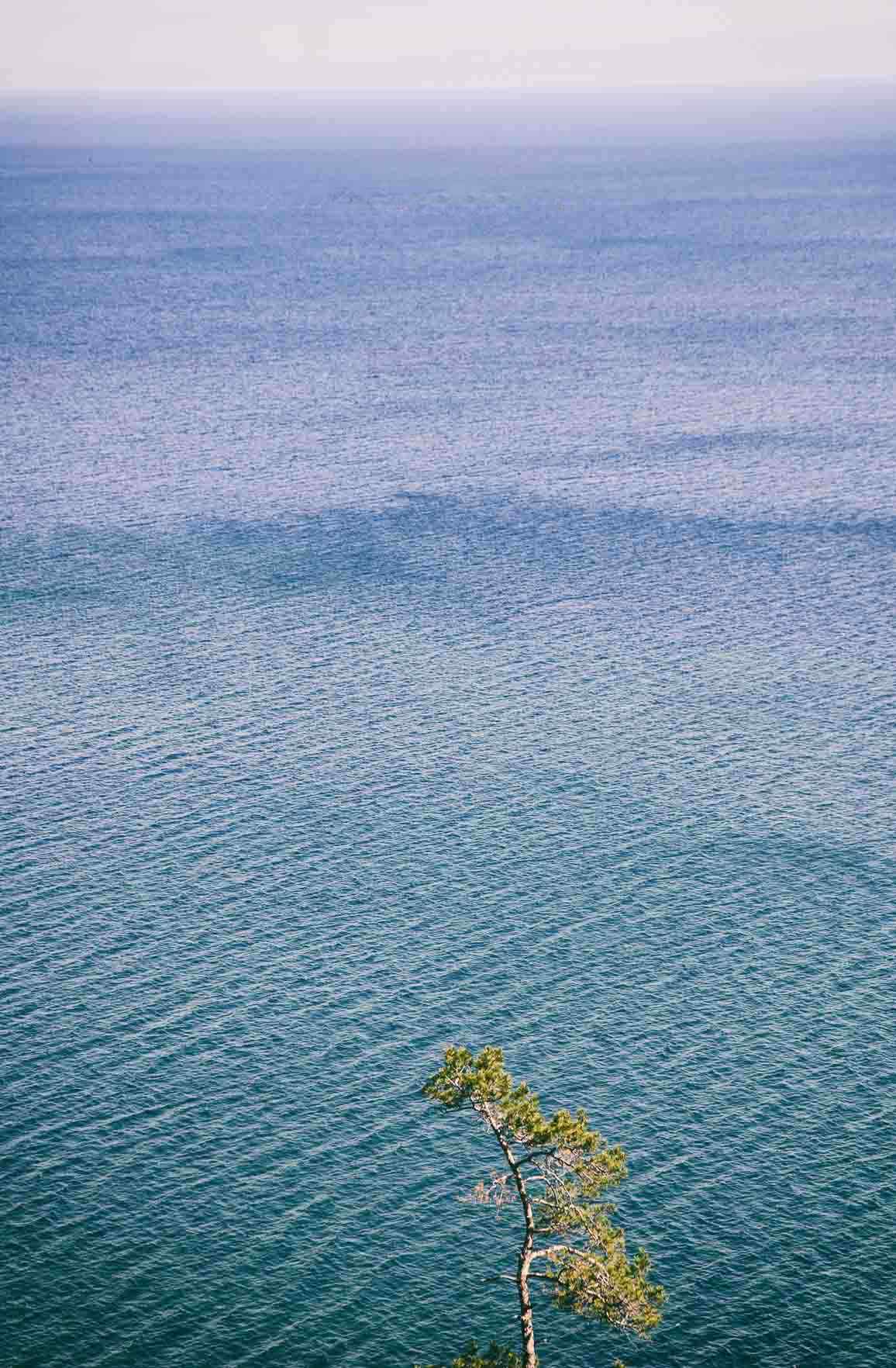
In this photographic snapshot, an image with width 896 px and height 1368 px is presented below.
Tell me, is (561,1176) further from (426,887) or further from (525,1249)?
(426,887)

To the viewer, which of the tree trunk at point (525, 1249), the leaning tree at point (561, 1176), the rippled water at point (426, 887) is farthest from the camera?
the rippled water at point (426, 887)

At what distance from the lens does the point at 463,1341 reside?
203ft

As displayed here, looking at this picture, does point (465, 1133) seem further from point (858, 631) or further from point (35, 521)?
point (35, 521)

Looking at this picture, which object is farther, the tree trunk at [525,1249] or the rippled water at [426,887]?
the rippled water at [426,887]

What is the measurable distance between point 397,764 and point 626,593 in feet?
109

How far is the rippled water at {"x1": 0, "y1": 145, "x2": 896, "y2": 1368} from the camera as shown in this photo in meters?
64.9

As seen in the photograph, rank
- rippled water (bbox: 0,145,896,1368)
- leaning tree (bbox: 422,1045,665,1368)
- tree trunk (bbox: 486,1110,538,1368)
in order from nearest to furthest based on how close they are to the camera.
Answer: leaning tree (bbox: 422,1045,665,1368) < tree trunk (bbox: 486,1110,538,1368) < rippled water (bbox: 0,145,896,1368)

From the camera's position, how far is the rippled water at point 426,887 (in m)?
64.9

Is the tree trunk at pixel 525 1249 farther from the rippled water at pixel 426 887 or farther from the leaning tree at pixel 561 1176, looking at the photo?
the rippled water at pixel 426 887

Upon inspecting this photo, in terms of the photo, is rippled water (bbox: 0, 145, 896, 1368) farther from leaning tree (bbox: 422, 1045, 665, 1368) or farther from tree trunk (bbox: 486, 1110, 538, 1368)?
leaning tree (bbox: 422, 1045, 665, 1368)

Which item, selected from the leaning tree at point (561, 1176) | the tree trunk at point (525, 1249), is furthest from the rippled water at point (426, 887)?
the leaning tree at point (561, 1176)

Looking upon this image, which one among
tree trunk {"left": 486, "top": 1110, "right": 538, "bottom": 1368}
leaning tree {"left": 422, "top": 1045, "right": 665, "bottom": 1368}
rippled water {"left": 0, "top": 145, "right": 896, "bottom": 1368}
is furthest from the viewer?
rippled water {"left": 0, "top": 145, "right": 896, "bottom": 1368}

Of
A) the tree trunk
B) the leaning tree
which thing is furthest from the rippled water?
the leaning tree

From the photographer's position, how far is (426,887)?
8938 cm
